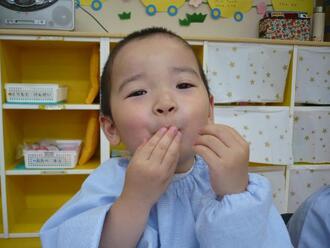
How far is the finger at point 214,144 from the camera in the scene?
52 centimetres

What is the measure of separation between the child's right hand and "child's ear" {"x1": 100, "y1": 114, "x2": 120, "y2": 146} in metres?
0.17

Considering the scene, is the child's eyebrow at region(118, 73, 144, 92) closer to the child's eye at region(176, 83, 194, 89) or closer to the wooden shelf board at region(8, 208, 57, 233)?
the child's eye at region(176, 83, 194, 89)

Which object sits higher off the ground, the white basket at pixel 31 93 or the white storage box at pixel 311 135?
the white basket at pixel 31 93

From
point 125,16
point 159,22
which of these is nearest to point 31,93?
point 125,16

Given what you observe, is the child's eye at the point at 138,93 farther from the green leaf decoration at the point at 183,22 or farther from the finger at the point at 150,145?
the green leaf decoration at the point at 183,22

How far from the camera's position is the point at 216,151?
1.71 ft

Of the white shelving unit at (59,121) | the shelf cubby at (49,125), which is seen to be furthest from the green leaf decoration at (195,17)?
the shelf cubby at (49,125)

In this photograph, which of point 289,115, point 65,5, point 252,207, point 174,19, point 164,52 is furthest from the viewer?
point 174,19

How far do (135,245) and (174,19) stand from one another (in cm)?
169

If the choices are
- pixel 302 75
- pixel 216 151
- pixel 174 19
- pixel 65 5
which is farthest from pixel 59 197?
pixel 216 151

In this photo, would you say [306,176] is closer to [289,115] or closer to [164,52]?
[289,115]

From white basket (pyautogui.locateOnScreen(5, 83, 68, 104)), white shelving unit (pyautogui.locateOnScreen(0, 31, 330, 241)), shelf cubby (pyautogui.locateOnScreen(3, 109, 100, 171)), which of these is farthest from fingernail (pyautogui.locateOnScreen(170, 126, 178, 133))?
shelf cubby (pyautogui.locateOnScreen(3, 109, 100, 171))

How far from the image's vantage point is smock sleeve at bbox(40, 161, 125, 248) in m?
0.53

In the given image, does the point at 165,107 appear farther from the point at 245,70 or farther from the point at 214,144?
the point at 245,70
